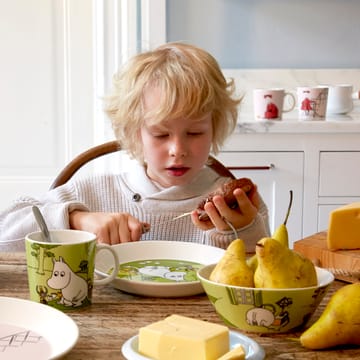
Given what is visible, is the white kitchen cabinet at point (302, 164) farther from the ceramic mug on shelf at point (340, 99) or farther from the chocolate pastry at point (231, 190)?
the chocolate pastry at point (231, 190)

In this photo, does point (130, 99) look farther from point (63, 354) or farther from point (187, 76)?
point (63, 354)

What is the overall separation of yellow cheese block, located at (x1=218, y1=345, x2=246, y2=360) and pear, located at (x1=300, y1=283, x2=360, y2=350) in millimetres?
130

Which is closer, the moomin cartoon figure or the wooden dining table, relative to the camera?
the wooden dining table

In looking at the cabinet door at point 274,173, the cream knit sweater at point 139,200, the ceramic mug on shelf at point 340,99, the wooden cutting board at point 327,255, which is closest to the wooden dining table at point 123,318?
the wooden cutting board at point 327,255

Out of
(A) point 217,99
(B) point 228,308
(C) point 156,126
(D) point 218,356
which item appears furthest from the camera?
(A) point 217,99

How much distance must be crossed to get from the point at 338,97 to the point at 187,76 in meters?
1.41

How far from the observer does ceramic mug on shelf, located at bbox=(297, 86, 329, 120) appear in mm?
2725

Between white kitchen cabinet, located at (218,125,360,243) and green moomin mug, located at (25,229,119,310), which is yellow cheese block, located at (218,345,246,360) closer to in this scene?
green moomin mug, located at (25,229,119,310)

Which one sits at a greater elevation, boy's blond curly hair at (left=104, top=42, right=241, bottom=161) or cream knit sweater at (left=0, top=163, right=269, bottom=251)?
boy's blond curly hair at (left=104, top=42, right=241, bottom=161)

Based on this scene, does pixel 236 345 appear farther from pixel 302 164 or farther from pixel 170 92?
pixel 302 164

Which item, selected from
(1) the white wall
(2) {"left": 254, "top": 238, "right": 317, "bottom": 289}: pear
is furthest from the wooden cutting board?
(1) the white wall

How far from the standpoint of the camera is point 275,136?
8.70 ft

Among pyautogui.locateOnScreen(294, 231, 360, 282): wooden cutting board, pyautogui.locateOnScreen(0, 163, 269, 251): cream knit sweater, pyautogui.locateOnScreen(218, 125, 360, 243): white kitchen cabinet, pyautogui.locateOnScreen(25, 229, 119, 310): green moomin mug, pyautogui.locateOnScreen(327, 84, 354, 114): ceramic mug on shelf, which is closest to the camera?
pyautogui.locateOnScreen(25, 229, 119, 310): green moomin mug

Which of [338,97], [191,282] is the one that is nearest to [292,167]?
[338,97]
